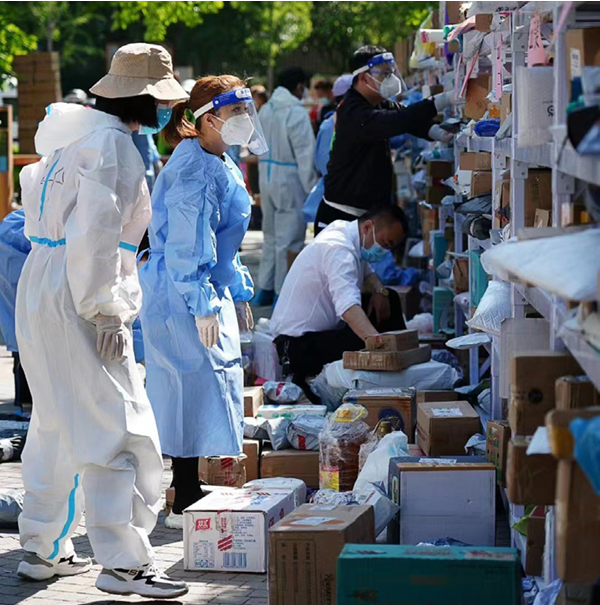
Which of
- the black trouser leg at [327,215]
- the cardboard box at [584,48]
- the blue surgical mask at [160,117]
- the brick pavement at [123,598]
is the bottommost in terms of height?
the brick pavement at [123,598]

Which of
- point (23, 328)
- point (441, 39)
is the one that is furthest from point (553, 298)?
point (441, 39)

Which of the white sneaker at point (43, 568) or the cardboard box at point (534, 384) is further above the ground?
the cardboard box at point (534, 384)

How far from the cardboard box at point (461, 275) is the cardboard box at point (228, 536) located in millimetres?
3025

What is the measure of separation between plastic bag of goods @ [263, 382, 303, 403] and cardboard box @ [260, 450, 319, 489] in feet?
3.48

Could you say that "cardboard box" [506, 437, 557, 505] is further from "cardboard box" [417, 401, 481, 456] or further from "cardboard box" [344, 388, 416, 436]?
"cardboard box" [344, 388, 416, 436]

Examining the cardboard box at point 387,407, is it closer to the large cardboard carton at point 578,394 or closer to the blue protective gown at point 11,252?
the blue protective gown at point 11,252

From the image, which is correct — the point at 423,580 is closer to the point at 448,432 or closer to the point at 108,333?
the point at 108,333

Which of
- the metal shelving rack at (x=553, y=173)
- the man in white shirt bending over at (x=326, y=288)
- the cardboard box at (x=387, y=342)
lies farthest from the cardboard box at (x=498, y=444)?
the man in white shirt bending over at (x=326, y=288)

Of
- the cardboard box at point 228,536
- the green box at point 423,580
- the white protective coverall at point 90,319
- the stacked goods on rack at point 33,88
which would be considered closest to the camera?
the green box at point 423,580

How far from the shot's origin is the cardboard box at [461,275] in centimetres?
791

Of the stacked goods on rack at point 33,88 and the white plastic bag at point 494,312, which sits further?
the stacked goods on rack at point 33,88

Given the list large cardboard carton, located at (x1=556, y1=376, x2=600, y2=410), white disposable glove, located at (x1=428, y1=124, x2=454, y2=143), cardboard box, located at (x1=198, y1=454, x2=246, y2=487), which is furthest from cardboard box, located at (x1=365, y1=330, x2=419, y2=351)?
large cardboard carton, located at (x1=556, y1=376, x2=600, y2=410)

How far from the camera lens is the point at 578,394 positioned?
3289mm

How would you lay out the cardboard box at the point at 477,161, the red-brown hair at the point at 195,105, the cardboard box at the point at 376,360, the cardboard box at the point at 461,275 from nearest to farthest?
1. the red-brown hair at the point at 195,105
2. the cardboard box at the point at 477,161
3. the cardboard box at the point at 376,360
4. the cardboard box at the point at 461,275
